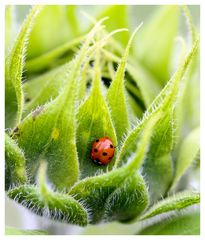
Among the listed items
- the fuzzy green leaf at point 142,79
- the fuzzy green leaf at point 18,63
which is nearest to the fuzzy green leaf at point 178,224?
the fuzzy green leaf at point 142,79

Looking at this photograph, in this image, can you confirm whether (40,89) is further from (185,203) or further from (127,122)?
(185,203)

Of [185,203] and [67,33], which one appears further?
[67,33]

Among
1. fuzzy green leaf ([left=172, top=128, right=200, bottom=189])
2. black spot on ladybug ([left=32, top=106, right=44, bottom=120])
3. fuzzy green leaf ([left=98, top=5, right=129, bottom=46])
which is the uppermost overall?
fuzzy green leaf ([left=98, top=5, right=129, bottom=46])

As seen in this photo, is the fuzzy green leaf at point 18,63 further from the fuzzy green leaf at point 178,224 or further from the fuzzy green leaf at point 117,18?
the fuzzy green leaf at point 178,224

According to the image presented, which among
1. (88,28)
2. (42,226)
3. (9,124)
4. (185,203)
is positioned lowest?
(42,226)

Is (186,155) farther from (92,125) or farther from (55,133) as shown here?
(55,133)

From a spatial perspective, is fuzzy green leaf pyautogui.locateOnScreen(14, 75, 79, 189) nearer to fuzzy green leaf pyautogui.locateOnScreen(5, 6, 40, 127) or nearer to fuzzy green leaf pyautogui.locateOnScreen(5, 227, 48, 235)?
fuzzy green leaf pyautogui.locateOnScreen(5, 6, 40, 127)

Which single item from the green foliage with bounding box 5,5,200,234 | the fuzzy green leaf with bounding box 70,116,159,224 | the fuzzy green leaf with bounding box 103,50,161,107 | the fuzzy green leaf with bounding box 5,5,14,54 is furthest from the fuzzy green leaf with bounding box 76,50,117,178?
the fuzzy green leaf with bounding box 5,5,14,54
